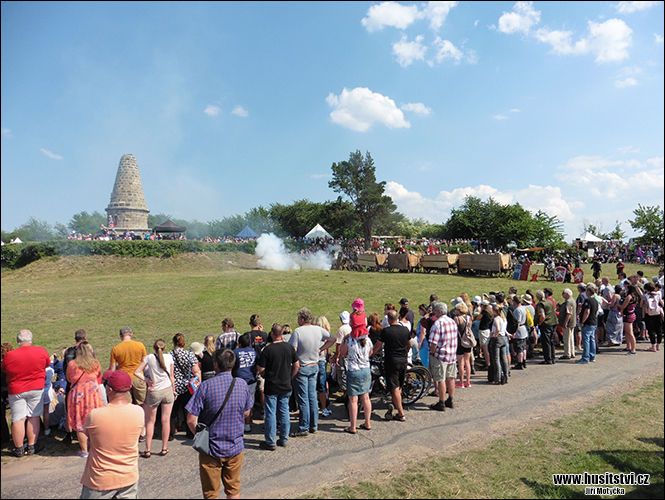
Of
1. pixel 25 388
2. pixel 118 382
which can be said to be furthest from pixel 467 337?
pixel 25 388

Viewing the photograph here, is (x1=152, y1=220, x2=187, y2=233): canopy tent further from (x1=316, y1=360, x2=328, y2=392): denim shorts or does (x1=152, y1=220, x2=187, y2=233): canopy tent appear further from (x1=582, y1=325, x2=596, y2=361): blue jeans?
(x1=582, y1=325, x2=596, y2=361): blue jeans

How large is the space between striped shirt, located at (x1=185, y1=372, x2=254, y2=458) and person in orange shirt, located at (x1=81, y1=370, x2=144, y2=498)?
0.58 meters

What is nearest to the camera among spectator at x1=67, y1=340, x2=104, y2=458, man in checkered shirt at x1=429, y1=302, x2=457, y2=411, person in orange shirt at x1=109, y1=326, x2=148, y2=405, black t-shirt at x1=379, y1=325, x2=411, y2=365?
spectator at x1=67, y1=340, x2=104, y2=458

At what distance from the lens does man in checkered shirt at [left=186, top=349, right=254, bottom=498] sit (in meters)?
3.78

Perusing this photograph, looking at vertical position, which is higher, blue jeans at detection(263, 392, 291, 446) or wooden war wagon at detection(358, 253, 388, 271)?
wooden war wagon at detection(358, 253, 388, 271)

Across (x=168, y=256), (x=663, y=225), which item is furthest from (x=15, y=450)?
(x=663, y=225)

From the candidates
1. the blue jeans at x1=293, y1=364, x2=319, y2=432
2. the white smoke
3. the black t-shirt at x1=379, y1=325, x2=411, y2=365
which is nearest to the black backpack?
the black t-shirt at x1=379, y1=325, x2=411, y2=365

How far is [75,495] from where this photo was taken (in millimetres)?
4469

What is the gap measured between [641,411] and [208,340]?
7.09m

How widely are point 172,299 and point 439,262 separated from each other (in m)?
17.7

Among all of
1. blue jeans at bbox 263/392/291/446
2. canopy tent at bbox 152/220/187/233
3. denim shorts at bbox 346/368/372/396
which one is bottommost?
blue jeans at bbox 263/392/291/446

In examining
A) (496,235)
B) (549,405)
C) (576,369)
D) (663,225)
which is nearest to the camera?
(549,405)

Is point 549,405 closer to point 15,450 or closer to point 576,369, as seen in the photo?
point 576,369

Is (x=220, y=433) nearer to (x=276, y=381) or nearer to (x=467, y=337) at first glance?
(x=276, y=381)
